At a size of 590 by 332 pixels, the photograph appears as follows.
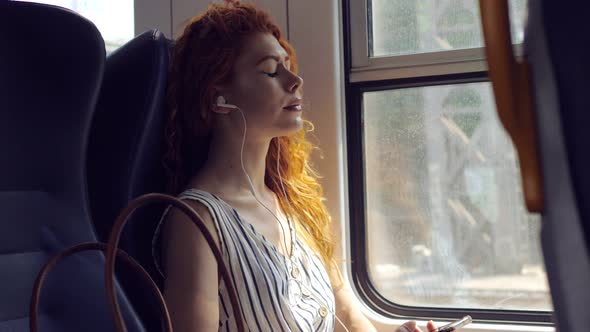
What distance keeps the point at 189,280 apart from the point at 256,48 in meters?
0.59

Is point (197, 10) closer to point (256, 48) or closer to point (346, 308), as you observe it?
point (256, 48)

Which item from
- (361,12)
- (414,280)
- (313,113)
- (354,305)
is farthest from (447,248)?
(361,12)

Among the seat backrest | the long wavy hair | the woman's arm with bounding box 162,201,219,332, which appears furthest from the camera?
the long wavy hair

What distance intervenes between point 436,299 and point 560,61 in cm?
150

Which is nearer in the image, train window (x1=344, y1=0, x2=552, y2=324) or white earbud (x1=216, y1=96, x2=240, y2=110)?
white earbud (x1=216, y1=96, x2=240, y2=110)

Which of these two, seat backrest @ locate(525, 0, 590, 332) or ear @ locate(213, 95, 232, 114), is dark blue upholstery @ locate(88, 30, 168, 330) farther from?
seat backrest @ locate(525, 0, 590, 332)

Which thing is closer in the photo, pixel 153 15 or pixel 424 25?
pixel 424 25

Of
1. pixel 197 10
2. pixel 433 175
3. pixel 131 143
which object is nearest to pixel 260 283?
pixel 131 143

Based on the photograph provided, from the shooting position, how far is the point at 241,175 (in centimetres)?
164

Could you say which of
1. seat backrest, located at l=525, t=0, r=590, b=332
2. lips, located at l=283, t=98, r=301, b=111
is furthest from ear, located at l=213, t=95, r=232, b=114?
seat backrest, located at l=525, t=0, r=590, b=332

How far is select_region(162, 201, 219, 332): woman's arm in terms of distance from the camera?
53.6 inches

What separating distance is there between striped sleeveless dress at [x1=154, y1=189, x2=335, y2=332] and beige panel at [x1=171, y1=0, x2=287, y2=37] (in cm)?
68

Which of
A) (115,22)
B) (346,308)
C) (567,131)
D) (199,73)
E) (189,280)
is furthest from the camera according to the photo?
(115,22)

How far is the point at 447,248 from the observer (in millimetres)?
1841
